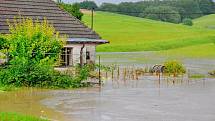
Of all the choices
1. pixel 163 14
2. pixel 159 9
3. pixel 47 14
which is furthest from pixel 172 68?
pixel 159 9

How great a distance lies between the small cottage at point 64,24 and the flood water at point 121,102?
5.18 meters

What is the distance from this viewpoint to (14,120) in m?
15.6

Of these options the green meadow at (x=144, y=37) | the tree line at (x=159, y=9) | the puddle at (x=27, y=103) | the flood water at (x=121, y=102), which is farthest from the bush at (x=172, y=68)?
the tree line at (x=159, y=9)

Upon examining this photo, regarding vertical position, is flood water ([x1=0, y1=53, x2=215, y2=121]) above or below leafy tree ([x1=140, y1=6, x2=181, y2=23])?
below

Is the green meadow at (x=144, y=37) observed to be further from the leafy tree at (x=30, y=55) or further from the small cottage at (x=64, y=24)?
the leafy tree at (x=30, y=55)

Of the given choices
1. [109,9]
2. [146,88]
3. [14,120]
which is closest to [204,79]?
[146,88]

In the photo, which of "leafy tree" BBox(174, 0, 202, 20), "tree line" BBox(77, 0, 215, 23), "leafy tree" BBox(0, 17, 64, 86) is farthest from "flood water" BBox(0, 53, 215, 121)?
"leafy tree" BBox(174, 0, 202, 20)

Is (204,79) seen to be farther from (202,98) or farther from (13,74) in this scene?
(13,74)

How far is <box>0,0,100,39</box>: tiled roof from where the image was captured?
34.4 meters

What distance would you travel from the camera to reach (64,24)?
35.5 metres

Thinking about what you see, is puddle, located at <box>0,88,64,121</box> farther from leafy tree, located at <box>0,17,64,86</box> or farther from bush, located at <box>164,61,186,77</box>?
bush, located at <box>164,61,186,77</box>

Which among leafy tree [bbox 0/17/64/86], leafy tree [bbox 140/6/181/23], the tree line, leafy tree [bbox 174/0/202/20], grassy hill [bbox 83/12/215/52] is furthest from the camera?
leafy tree [bbox 174/0/202/20]

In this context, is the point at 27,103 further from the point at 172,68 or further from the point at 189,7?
the point at 189,7

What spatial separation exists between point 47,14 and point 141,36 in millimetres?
64654
